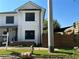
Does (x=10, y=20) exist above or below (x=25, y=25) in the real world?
above

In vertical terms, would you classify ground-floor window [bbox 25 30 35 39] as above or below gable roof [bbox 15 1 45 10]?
below

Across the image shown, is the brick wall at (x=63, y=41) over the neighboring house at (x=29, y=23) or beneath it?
beneath

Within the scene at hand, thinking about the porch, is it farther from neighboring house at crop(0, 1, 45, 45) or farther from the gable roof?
the gable roof

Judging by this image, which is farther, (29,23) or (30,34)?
(30,34)

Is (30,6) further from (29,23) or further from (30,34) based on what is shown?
(30,34)

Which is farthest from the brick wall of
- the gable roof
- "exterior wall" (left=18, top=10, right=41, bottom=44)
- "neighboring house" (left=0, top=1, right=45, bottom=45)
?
the gable roof

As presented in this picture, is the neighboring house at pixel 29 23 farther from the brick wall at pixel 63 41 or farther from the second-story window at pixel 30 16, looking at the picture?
the brick wall at pixel 63 41

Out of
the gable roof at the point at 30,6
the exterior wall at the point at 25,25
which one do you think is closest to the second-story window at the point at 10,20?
the exterior wall at the point at 25,25

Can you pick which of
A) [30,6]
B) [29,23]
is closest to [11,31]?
[29,23]

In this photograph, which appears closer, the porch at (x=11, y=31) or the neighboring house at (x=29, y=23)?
the neighboring house at (x=29, y=23)

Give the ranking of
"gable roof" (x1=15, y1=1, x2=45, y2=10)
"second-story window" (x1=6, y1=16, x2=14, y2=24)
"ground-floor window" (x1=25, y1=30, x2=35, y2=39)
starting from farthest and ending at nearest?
1. "second-story window" (x1=6, y1=16, x2=14, y2=24)
2. "gable roof" (x1=15, y1=1, x2=45, y2=10)
3. "ground-floor window" (x1=25, y1=30, x2=35, y2=39)

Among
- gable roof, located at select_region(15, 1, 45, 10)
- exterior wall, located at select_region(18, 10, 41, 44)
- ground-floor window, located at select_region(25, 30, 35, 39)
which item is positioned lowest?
ground-floor window, located at select_region(25, 30, 35, 39)

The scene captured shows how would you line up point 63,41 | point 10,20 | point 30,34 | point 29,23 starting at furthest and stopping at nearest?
1. point 10,20
2. point 30,34
3. point 29,23
4. point 63,41

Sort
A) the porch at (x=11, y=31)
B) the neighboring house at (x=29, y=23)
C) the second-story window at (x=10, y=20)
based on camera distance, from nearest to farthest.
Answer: the neighboring house at (x=29, y=23) → the porch at (x=11, y=31) → the second-story window at (x=10, y=20)
